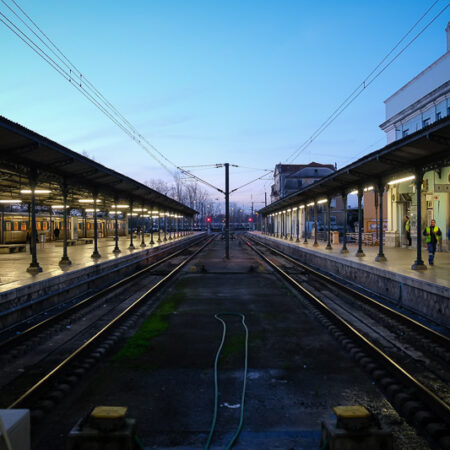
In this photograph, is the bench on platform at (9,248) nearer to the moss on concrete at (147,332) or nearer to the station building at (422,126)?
the moss on concrete at (147,332)

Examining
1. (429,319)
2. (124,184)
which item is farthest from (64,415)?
(124,184)

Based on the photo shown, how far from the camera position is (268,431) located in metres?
3.56

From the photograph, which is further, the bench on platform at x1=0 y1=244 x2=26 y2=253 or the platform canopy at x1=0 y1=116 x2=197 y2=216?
the bench on platform at x1=0 y1=244 x2=26 y2=253

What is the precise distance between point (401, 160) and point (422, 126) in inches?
379

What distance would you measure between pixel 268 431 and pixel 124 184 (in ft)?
55.7

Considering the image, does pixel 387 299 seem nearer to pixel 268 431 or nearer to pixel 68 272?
pixel 268 431

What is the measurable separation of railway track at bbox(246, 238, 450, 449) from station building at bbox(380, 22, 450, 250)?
7356mm

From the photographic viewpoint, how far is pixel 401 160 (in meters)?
12.0

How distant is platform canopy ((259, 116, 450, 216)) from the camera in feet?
29.8

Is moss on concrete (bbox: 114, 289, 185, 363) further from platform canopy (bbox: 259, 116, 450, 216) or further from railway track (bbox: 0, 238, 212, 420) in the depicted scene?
platform canopy (bbox: 259, 116, 450, 216)

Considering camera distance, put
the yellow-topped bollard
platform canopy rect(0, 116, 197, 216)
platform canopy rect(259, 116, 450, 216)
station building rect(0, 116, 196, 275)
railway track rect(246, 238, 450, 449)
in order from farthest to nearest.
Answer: station building rect(0, 116, 196, 275) → platform canopy rect(0, 116, 197, 216) → platform canopy rect(259, 116, 450, 216) → railway track rect(246, 238, 450, 449) → the yellow-topped bollard

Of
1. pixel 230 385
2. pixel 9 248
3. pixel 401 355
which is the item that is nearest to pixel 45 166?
pixel 9 248

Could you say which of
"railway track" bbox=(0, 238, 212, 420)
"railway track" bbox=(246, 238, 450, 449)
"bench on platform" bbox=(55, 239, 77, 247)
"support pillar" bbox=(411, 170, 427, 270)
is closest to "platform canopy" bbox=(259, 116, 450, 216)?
"support pillar" bbox=(411, 170, 427, 270)

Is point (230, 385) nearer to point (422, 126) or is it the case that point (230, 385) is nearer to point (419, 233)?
point (419, 233)
